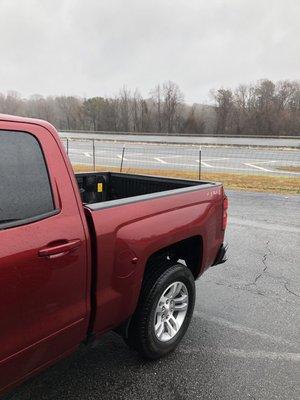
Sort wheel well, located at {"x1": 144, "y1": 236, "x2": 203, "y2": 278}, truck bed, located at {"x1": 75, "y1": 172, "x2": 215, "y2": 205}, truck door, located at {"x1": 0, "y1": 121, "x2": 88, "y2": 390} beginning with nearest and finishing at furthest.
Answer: truck door, located at {"x1": 0, "y1": 121, "x2": 88, "y2": 390}, wheel well, located at {"x1": 144, "y1": 236, "x2": 203, "y2": 278}, truck bed, located at {"x1": 75, "y1": 172, "x2": 215, "y2": 205}

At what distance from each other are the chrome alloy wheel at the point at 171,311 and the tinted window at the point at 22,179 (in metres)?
1.38

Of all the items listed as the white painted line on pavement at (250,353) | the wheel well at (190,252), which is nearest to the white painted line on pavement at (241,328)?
the white painted line on pavement at (250,353)

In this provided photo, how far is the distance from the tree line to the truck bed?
54.2m

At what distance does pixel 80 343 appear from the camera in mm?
2436

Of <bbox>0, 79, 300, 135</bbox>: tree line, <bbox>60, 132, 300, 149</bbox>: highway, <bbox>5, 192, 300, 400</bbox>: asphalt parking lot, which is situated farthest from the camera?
<bbox>0, 79, 300, 135</bbox>: tree line

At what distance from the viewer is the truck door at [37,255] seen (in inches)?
74.9

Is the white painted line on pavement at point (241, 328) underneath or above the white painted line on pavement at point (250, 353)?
above

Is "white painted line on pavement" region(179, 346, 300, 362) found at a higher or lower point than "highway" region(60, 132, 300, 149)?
lower

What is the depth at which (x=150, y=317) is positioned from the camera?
2.91 metres

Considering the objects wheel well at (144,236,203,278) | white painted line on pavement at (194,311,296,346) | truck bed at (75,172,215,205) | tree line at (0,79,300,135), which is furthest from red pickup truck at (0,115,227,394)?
tree line at (0,79,300,135)

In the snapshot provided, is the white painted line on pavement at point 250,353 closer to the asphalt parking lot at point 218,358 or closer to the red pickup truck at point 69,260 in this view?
the asphalt parking lot at point 218,358

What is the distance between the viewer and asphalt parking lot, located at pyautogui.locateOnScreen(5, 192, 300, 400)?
8.91ft

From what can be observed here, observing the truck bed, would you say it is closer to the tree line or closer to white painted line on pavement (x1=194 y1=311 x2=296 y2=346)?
white painted line on pavement (x1=194 y1=311 x2=296 y2=346)

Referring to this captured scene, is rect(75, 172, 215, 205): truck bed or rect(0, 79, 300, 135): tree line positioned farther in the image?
rect(0, 79, 300, 135): tree line
